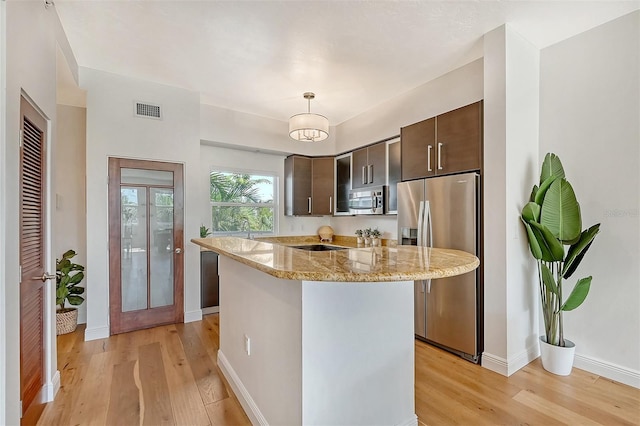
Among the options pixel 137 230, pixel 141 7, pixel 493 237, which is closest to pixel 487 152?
pixel 493 237

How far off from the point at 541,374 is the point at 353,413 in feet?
6.21

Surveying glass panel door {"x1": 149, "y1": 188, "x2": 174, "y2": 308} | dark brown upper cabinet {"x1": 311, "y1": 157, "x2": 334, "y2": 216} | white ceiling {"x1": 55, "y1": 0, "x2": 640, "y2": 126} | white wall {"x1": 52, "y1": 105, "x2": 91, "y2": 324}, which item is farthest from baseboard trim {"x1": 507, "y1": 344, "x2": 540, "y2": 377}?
white wall {"x1": 52, "y1": 105, "x2": 91, "y2": 324}

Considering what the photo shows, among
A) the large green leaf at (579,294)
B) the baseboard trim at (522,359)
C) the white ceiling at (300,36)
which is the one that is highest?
the white ceiling at (300,36)

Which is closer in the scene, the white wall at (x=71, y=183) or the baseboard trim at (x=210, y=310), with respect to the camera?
the white wall at (x=71, y=183)

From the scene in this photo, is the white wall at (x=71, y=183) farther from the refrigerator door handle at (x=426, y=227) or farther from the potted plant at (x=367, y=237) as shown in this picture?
the refrigerator door handle at (x=426, y=227)

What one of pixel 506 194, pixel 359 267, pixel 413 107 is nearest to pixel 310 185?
pixel 413 107

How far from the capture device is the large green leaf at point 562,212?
2.37 metres

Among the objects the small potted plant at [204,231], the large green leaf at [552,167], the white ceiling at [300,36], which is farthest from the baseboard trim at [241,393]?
the large green leaf at [552,167]

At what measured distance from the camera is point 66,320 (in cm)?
333

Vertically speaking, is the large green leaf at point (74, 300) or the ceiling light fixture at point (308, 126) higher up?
the ceiling light fixture at point (308, 126)

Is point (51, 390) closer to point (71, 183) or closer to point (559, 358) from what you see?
point (71, 183)

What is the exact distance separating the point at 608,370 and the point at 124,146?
4930 mm

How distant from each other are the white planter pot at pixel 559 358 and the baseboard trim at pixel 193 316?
11.7ft

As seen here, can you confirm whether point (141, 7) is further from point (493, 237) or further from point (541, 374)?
point (541, 374)
